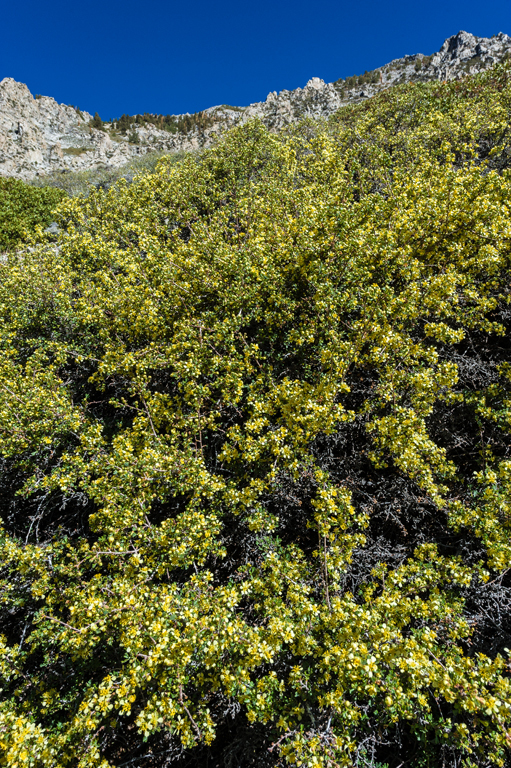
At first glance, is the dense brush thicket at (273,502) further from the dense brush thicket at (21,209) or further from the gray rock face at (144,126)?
the gray rock face at (144,126)

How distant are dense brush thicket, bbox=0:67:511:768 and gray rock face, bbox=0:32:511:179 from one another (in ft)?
201

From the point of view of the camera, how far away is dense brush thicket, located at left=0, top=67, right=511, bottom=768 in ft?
11.6

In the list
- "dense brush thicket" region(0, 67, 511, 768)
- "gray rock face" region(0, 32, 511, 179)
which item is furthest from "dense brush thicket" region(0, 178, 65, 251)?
"gray rock face" region(0, 32, 511, 179)

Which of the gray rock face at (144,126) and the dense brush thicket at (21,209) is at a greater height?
the gray rock face at (144,126)

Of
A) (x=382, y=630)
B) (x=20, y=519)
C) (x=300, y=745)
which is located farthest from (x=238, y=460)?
(x=20, y=519)

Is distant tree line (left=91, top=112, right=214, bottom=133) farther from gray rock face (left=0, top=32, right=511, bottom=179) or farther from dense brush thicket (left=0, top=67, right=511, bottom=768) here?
dense brush thicket (left=0, top=67, right=511, bottom=768)

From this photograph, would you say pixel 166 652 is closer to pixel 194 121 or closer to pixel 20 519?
pixel 20 519

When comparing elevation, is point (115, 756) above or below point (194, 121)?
below

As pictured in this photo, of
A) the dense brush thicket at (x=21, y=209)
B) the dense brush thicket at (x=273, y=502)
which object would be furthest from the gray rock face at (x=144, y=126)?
the dense brush thicket at (x=273, y=502)

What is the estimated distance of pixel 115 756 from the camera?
486cm

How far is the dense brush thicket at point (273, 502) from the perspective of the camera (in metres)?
3.53

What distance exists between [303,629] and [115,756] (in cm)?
403

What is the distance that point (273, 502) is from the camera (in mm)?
5914

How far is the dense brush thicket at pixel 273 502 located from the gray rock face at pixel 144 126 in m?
61.3
